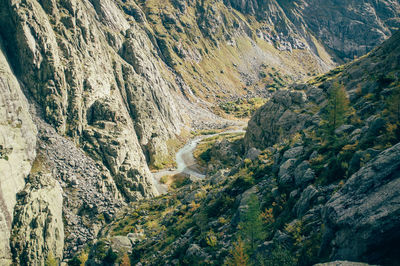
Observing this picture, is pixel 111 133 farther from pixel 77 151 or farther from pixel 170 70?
pixel 170 70

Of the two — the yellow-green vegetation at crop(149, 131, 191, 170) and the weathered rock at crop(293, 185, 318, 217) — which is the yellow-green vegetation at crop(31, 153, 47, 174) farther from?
the weathered rock at crop(293, 185, 318, 217)

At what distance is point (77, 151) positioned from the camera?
51281 millimetres

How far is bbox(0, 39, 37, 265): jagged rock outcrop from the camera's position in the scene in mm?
33812

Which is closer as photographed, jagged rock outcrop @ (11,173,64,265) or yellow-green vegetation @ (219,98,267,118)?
jagged rock outcrop @ (11,173,64,265)

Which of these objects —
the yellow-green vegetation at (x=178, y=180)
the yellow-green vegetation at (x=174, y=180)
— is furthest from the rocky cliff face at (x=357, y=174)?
the yellow-green vegetation at (x=174, y=180)

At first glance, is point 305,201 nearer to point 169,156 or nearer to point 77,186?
point 77,186

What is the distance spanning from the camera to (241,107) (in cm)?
17188

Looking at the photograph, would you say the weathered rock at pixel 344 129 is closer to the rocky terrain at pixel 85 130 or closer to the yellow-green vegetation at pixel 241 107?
the rocky terrain at pixel 85 130

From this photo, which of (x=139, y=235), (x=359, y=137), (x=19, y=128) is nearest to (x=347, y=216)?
(x=359, y=137)

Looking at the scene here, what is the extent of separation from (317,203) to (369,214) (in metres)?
4.21

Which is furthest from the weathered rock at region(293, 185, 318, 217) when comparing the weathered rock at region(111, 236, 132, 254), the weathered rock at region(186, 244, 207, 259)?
the weathered rock at region(111, 236, 132, 254)

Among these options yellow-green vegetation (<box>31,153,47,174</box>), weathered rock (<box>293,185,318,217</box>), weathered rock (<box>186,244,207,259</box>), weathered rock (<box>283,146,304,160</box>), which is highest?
yellow-green vegetation (<box>31,153,47,174</box>)

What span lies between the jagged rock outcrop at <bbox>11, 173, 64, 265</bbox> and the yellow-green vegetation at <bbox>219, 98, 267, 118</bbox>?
429 feet

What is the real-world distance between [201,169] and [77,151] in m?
38.0
